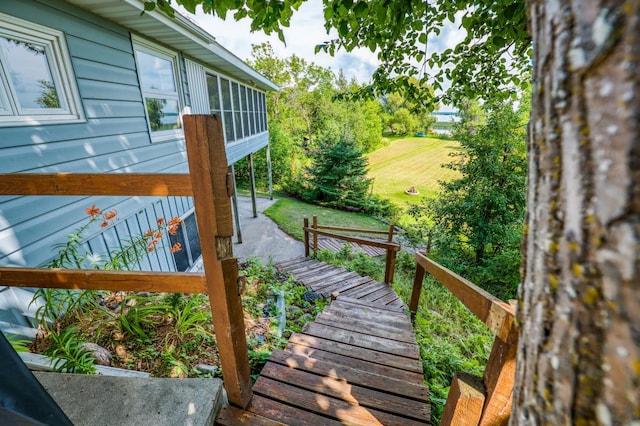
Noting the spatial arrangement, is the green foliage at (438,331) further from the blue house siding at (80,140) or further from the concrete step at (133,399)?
the blue house siding at (80,140)

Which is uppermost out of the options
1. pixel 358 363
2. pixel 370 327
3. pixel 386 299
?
pixel 358 363

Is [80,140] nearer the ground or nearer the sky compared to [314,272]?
nearer the sky

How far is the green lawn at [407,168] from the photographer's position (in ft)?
70.7

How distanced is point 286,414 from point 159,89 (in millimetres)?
4895

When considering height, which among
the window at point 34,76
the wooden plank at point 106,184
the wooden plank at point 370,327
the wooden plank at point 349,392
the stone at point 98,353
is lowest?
the wooden plank at point 370,327

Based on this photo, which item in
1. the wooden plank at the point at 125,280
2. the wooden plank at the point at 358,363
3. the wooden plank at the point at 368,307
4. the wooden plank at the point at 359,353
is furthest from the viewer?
the wooden plank at the point at 368,307

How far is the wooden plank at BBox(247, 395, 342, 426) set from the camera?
159cm

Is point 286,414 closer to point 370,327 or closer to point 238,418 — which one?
point 238,418

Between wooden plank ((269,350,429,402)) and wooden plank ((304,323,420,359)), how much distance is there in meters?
0.39

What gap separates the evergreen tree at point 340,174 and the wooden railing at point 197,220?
13.8 metres

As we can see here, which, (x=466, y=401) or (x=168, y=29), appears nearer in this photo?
(x=466, y=401)

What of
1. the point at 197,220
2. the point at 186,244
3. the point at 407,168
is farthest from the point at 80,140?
the point at 407,168

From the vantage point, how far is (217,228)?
115 cm

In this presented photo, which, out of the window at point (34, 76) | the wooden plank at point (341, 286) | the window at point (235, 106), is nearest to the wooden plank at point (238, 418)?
the window at point (34, 76)
